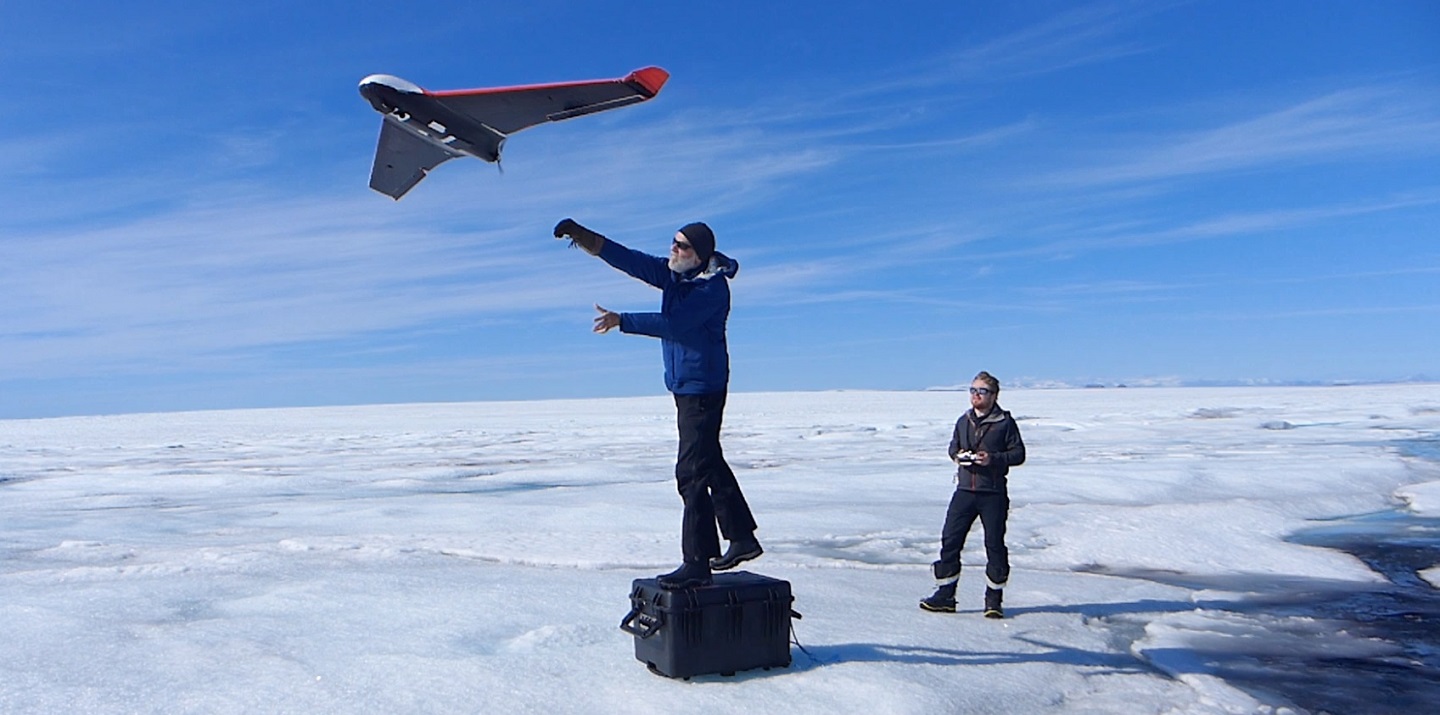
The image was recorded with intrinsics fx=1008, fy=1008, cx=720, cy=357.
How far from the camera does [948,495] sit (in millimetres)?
11945

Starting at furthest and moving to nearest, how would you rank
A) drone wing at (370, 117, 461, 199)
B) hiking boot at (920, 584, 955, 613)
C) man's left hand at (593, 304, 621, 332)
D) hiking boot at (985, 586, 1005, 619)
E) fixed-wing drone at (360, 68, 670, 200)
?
hiking boot at (920, 584, 955, 613), hiking boot at (985, 586, 1005, 619), drone wing at (370, 117, 461, 199), fixed-wing drone at (360, 68, 670, 200), man's left hand at (593, 304, 621, 332)

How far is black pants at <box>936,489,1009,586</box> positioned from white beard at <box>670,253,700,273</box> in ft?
7.65

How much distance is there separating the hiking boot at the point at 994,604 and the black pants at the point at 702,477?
203cm

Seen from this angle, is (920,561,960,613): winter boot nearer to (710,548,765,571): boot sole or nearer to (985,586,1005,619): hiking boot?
(985,586,1005,619): hiking boot

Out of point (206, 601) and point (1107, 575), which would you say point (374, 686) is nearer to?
point (206, 601)

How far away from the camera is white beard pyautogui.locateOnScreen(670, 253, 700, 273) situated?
14.0ft

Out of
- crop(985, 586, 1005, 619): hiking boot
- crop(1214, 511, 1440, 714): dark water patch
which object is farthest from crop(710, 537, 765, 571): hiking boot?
crop(1214, 511, 1440, 714): dark water patch

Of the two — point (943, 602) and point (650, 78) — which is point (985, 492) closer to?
point (943, 602)

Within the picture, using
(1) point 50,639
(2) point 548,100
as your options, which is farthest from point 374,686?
(2) point 548,100

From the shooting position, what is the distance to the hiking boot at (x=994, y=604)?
5664 millimetres

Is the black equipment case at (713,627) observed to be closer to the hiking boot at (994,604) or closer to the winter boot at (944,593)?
the winter boot at (944,593)

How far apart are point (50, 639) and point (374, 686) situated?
6.07 feet

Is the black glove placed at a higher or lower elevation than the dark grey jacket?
higher

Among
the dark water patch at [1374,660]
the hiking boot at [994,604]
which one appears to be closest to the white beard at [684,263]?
the hiking boot at [994,604]
